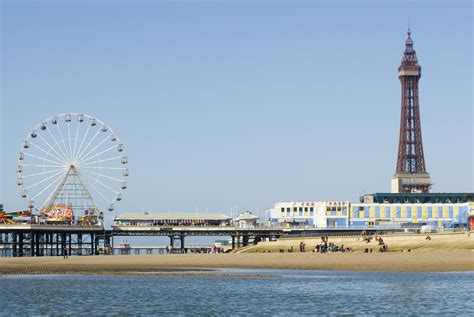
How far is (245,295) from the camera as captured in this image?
4025cm

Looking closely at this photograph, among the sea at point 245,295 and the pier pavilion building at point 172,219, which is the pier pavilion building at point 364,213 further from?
the sea at point 245,295

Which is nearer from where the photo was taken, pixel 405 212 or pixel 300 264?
pixel 300 264

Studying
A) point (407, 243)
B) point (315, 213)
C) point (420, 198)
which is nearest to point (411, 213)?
point (420, 198)

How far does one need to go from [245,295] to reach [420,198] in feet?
417

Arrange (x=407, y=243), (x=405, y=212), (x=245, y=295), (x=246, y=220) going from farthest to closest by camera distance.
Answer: (x=405, y=212) → (x=246, y=220) → (x=407, y=243) → (x=245, y=295)

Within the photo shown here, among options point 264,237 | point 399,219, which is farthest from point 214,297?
point 399,219

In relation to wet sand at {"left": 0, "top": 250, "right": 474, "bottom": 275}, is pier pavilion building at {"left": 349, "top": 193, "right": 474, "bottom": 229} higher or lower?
higher

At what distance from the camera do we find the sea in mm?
34562

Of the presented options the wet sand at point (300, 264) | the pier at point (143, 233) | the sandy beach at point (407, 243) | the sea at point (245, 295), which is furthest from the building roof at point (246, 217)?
the sea at point (245, 295)

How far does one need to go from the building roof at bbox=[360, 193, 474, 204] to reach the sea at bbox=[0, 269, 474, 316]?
4355 inches

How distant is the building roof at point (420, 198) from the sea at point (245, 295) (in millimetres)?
110630

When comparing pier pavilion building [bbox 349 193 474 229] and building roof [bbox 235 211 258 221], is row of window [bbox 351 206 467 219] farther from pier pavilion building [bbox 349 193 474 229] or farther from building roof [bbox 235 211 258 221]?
building roof [bbox 235 211 258 221]

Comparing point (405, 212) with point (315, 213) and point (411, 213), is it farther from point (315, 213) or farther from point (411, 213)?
point (315, 213)

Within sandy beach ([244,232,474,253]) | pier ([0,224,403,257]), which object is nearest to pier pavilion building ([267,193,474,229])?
pier ([0,224,403,257])
